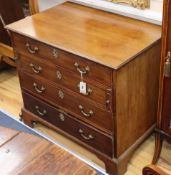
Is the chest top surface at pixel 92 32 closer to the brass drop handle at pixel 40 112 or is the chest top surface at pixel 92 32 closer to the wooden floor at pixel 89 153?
the brass drop handle at pixel 40 112

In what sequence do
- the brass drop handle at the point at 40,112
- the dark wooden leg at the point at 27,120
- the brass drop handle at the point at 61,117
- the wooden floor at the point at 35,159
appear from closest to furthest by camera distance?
the wooden floor at the point at 35,159
the brass drop handle at the point at 61,117
the brass drop handle at the point at 40,112
the dark wooden leg at the point at 27,120

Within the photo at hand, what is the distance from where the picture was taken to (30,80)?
84.1 inches

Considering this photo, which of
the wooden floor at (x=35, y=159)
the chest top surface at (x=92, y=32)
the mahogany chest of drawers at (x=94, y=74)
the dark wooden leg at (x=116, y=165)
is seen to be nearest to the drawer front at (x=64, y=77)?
the mahogany chest of drawers at (x=94, y=74)

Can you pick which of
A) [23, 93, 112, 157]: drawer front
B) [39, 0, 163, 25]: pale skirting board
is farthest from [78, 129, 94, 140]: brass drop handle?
[39, 0, 163, 25]: pale skirting board

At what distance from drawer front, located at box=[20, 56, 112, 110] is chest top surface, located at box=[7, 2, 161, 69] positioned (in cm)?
15

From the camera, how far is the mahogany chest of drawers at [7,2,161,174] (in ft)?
5.52

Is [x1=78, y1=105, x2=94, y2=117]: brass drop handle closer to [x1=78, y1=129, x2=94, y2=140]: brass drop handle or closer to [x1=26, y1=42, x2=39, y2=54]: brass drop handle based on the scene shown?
[x1=78, y1=129, x2=94, y2=140]: brass drop handle

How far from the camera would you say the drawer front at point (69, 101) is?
181 cm

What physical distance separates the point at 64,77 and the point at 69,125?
323 millimetres

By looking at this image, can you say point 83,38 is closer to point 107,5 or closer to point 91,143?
point 107,5

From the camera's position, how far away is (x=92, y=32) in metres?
1.84

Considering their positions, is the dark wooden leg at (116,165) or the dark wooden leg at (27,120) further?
the dark wooden leg at (27,120)

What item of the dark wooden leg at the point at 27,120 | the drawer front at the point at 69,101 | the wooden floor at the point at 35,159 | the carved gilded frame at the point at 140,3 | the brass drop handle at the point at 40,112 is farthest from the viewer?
the dark wooden leg at the point at 27,120

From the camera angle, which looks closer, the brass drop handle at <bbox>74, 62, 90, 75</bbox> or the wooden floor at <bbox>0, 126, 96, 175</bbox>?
the wooden floor at <bbox>0, 126, 96, 175</bbox>
